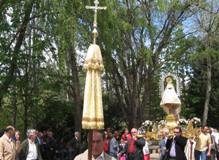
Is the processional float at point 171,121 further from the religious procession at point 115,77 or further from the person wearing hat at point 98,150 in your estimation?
the person wearing hat at point 98,150

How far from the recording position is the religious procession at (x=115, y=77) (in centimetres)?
2378

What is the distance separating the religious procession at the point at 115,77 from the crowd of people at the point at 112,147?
33 millimetres

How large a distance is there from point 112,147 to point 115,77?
14506mm

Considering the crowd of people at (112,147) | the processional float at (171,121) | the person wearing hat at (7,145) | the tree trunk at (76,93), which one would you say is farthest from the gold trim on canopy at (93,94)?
the tree trunk at (76,93)

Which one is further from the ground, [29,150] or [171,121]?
[171,121]

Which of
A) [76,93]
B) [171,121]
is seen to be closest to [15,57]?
[171,121]

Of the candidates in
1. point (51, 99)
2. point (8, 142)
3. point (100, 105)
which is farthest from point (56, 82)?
point (100, 105)

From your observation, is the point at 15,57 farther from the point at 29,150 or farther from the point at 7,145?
the point at 7,145

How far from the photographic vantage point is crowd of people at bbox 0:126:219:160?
15008 millimetres

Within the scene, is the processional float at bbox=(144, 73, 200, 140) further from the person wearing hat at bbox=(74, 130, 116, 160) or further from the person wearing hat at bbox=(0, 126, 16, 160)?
the person wearing hat at bbox=(74, 130, 116, 160)

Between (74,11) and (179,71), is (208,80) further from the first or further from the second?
(74,11)

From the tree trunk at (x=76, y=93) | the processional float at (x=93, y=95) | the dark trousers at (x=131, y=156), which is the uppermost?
the tree trunk at (x=76, y=93)

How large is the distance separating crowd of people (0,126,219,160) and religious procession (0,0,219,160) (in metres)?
0.03

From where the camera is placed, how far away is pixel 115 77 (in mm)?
39250
